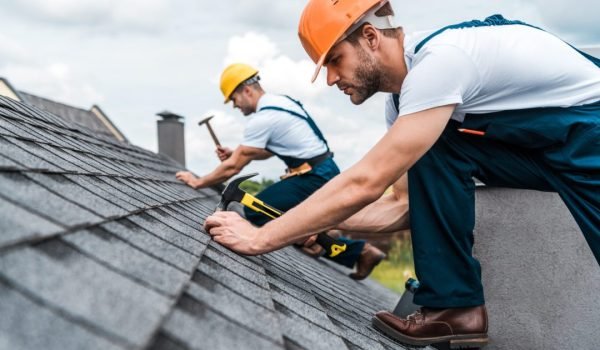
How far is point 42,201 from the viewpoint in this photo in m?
1.31

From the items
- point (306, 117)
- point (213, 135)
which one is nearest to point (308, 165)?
point (306, 117)

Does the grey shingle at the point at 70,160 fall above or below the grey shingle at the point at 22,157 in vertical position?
below

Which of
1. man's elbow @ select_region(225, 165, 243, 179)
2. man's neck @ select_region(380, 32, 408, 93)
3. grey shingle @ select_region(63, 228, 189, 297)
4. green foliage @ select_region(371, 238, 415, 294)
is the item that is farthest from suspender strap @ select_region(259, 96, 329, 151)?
green foliage @ select_region(371, 238, 415, 294)

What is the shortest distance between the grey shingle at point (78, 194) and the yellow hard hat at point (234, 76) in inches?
154

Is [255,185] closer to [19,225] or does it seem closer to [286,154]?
[286,154]

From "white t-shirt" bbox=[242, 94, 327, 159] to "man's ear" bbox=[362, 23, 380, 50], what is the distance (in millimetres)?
2752

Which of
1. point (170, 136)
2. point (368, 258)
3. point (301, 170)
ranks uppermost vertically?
point (301, 170)

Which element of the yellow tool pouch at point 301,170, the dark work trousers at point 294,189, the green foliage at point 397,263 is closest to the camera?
the dark work trousers at point 294,189

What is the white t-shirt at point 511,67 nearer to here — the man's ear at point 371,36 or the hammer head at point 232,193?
the man's ear at point 371,36

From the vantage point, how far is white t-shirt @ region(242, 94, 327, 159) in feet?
16.2

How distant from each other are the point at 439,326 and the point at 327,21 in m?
1.44

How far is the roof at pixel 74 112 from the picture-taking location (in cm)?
1616

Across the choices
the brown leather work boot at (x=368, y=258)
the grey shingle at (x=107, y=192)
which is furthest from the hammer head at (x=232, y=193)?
the brown leather work boot at (x=368, y=258)

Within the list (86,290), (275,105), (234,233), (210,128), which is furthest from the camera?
(210,128)
